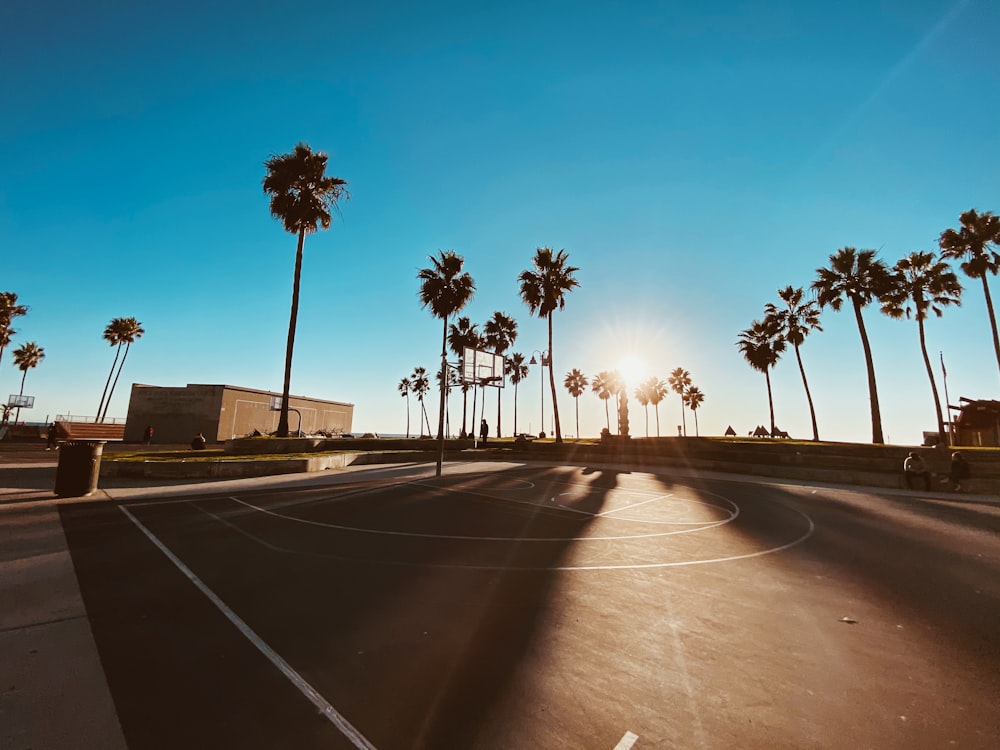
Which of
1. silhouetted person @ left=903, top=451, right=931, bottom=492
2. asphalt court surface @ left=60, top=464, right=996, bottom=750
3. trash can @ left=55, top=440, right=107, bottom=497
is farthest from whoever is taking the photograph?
silhouetted person @ left=903, top=451, right=931, bottom=492

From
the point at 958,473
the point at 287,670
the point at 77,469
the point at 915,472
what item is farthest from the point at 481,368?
the point at 287,670

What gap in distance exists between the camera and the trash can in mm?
12734

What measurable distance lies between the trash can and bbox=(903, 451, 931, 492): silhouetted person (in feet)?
103

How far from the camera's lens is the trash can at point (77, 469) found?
501 inches

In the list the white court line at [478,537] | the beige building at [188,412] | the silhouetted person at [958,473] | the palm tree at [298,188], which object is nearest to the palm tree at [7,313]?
the beige building at [188,412]

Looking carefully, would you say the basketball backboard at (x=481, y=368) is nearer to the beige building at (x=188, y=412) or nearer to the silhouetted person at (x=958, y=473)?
the beige building at (x=188, y=412)

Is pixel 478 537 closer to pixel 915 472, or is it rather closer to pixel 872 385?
pixel 915 472

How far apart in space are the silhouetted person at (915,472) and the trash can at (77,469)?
31456 millimetres

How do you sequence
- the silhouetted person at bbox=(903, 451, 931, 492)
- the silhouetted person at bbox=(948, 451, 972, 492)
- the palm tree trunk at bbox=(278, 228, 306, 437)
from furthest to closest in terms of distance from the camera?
the palm tree trunk at bbox=(278, 228, 306, 437), the silhouetted person at bbox=(903, 451, 931, 492), the silhouetted person at bbox=(948, 451, 972, 492)

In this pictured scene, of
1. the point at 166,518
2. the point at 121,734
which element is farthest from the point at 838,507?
the point at 166,518

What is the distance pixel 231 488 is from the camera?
15.8 meters

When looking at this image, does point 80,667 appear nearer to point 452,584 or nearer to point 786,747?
point 452,584

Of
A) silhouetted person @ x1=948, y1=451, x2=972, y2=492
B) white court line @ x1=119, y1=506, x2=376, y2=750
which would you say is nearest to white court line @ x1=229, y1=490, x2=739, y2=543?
white court line @ x1=119, y1=506, x2=376, y2=750

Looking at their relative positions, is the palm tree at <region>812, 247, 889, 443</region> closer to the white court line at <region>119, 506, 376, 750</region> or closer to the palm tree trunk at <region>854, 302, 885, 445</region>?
the palm tree trunk at <region>854, 302, 885, 445</region>
